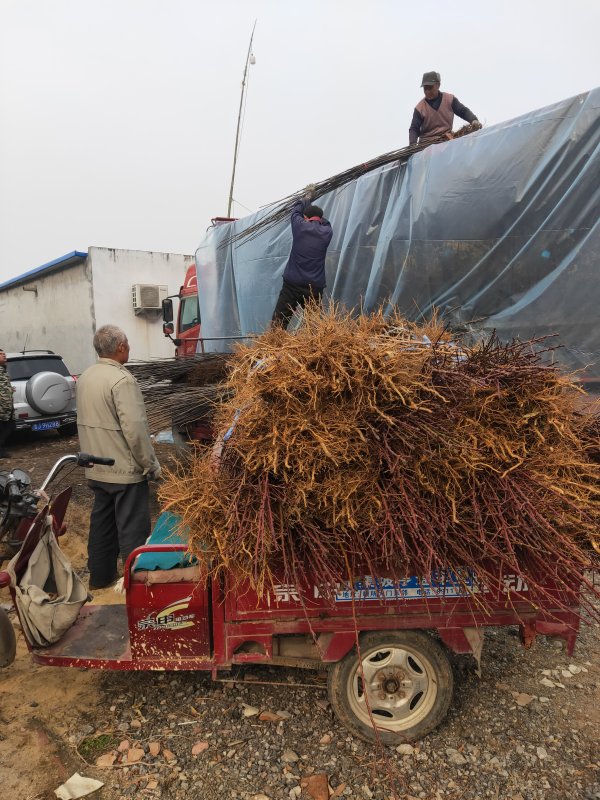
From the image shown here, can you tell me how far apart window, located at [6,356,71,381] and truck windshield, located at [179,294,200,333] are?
7.77ft

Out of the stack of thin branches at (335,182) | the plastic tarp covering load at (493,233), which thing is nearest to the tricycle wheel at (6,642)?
the plastic tarp covering load at (493,233)

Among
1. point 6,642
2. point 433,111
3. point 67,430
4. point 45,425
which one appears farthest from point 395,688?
point 67,430

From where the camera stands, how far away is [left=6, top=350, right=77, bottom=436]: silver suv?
7.93 metres

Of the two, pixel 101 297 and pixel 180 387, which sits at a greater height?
pixel 101 297

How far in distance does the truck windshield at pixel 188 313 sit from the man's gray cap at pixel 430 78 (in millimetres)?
4602

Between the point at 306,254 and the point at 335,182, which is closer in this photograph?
the point at 306,254

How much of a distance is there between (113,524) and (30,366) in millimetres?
6249

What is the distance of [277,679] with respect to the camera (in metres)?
2.78

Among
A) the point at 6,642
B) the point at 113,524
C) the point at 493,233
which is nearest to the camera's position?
the point at 6,642

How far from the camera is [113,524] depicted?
11.9 ft

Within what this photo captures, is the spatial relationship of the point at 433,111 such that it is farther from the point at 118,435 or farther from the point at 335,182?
the point at 118,435

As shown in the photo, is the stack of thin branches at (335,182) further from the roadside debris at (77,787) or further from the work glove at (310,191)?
the roadside debris at (77,787)

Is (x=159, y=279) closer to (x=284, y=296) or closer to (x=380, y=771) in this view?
(x=284, y=296)

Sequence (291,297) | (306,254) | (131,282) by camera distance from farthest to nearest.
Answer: (131,282)
(291,297)
(306,254)
